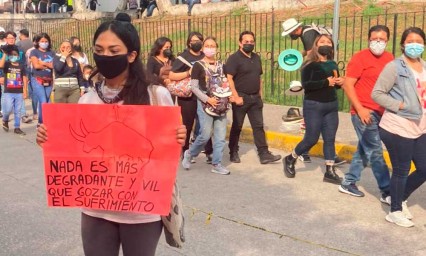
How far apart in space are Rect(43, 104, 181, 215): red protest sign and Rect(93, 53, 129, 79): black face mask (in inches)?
7.0

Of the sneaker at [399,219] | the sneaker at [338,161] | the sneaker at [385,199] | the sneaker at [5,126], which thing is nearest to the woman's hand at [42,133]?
the sneaker at [399,219]

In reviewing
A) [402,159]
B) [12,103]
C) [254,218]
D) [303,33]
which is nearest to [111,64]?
[254,218]

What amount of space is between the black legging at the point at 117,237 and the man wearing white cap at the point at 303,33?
540 centimetres

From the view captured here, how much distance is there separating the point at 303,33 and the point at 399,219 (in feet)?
11.9

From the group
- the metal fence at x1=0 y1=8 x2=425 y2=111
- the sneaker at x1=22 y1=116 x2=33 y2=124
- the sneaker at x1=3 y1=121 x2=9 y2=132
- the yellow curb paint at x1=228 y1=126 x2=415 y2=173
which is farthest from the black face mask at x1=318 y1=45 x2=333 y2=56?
the sneaker at x1=22 y1=116 x2=33 y2=124

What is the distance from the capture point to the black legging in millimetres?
2695

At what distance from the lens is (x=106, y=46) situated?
2699 mm

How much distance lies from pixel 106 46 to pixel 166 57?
16.6 feet

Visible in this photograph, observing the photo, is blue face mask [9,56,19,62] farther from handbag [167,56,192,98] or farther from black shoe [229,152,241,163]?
black shoe [229,152,241,163]

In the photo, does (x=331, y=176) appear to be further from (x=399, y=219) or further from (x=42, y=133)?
(x=42, y=133)

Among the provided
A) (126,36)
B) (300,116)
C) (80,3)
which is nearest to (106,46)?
(126,36)

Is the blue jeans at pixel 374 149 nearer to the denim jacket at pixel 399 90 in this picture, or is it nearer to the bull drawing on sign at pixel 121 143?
the denim jacket at pixel 399 90

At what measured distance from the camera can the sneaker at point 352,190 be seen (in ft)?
19.2

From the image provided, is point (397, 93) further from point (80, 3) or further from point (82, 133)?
point (80, 3)
